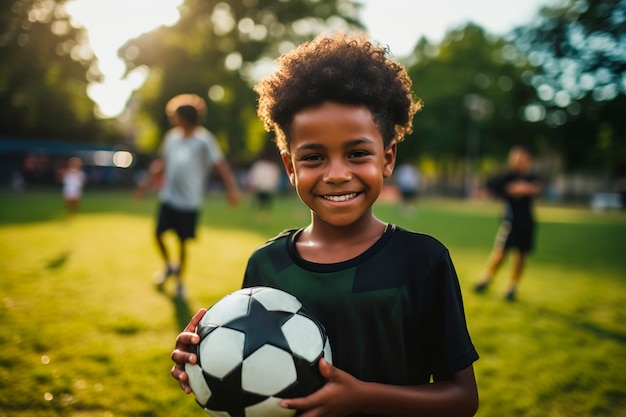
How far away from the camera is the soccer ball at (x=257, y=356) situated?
1488 millimetres

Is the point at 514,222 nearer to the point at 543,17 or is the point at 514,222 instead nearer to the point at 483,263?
the point at 483,263

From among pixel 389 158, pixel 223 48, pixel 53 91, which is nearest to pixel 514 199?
pixel 389 158

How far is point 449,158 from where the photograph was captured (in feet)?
164

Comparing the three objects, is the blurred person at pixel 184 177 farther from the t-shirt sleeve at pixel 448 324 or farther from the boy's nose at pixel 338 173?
the t-shirt sleeve at pixel 448 324

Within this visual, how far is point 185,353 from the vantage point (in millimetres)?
1653

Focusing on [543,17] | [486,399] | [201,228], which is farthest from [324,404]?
[201,228]

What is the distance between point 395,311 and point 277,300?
16.8 inches

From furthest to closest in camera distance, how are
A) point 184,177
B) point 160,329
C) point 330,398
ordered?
point 184,177 < point 160,329 < point 330,398

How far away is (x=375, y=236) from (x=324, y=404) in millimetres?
688

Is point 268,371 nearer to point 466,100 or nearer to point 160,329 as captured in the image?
point 160,329

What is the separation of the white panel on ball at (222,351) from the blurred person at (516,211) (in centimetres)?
612

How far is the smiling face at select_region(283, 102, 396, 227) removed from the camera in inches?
68.1

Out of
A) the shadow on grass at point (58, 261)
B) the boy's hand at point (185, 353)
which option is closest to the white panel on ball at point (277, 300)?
the boy's hand at point (185, 353)

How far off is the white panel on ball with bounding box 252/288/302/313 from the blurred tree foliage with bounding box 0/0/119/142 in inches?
1086
